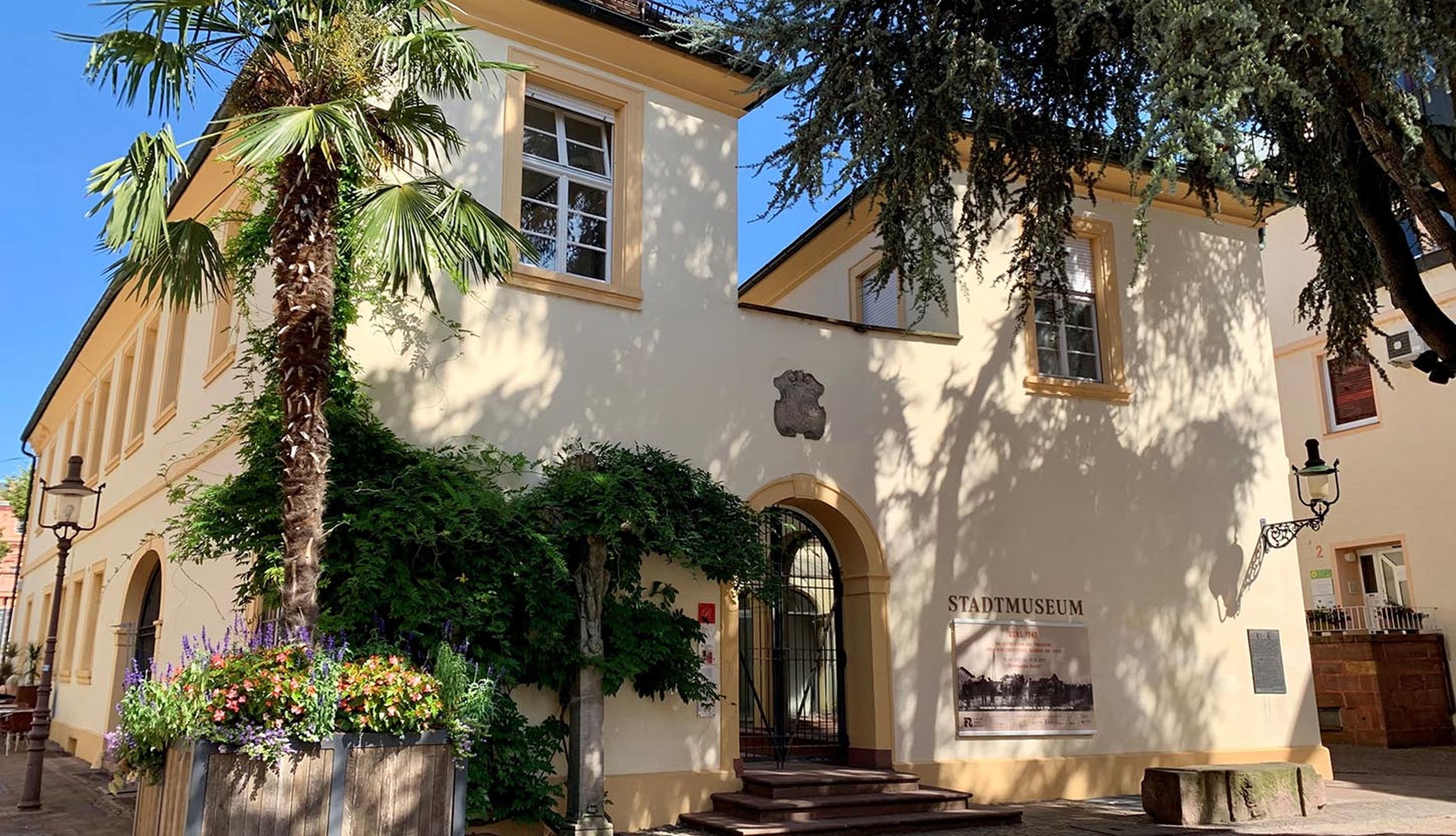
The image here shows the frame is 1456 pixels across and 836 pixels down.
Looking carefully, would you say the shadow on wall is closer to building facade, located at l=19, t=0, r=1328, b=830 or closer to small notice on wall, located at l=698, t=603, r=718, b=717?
building facade, located at l=19, t=0, r=1328, b=830

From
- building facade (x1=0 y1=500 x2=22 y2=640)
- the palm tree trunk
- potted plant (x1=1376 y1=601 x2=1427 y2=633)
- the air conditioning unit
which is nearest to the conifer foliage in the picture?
the palm tree trunk

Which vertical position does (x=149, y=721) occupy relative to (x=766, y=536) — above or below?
below

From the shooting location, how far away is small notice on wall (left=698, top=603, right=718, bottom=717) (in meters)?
9.80

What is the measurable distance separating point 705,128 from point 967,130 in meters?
2.66

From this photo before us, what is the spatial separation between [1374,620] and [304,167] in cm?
1844

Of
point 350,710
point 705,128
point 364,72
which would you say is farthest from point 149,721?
point 705,128

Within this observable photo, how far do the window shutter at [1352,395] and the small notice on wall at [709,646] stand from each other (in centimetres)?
1472

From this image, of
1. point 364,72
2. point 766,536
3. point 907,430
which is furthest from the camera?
point 907,430

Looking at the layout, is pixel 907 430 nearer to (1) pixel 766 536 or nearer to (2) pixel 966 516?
(2) pixel 966 516

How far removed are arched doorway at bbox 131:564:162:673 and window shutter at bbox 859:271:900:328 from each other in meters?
9.31

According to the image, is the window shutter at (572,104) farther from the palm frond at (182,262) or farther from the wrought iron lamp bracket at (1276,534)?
the wrought iron lamp bracket at (1276,534)

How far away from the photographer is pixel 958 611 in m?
11.4

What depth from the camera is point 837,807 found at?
9.31 metres

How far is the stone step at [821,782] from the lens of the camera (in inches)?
373
